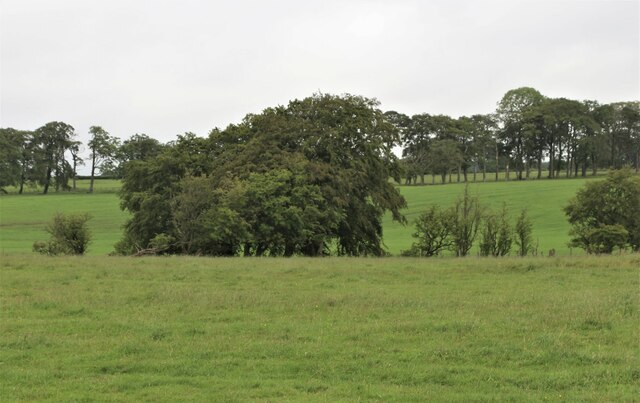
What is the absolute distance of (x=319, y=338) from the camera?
1179 cm

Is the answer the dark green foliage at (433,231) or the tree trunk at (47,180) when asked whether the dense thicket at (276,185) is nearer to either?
the dark green foliage at (433,231)

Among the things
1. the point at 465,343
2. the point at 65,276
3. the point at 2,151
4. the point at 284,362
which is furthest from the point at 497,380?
the point at 2,151

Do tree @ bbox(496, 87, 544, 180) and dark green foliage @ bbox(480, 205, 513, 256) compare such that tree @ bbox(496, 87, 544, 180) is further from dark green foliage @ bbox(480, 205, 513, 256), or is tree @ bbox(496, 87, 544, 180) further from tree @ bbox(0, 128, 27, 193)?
tree @ bbox(0, 128, 27, 193)

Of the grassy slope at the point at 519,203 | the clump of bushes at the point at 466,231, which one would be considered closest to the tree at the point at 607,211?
the clump of bushes at the point at 466,231

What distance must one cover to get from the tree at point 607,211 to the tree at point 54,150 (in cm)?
10855

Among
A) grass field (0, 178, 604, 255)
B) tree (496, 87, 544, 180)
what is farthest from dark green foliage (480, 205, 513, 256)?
tree (496, 87, 544, 180)

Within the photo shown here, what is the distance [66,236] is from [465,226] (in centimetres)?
2698

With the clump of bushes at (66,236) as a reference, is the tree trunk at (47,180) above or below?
above

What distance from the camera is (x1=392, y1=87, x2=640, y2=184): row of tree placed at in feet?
371

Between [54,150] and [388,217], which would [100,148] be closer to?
[54,150]

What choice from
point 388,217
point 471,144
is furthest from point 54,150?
point 471,144

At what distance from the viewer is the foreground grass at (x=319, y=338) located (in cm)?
891

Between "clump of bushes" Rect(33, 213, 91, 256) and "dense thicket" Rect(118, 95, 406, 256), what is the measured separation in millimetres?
3339

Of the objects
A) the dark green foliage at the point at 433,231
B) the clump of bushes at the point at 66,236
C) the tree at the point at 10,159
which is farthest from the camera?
the tree at the point at 10,159
